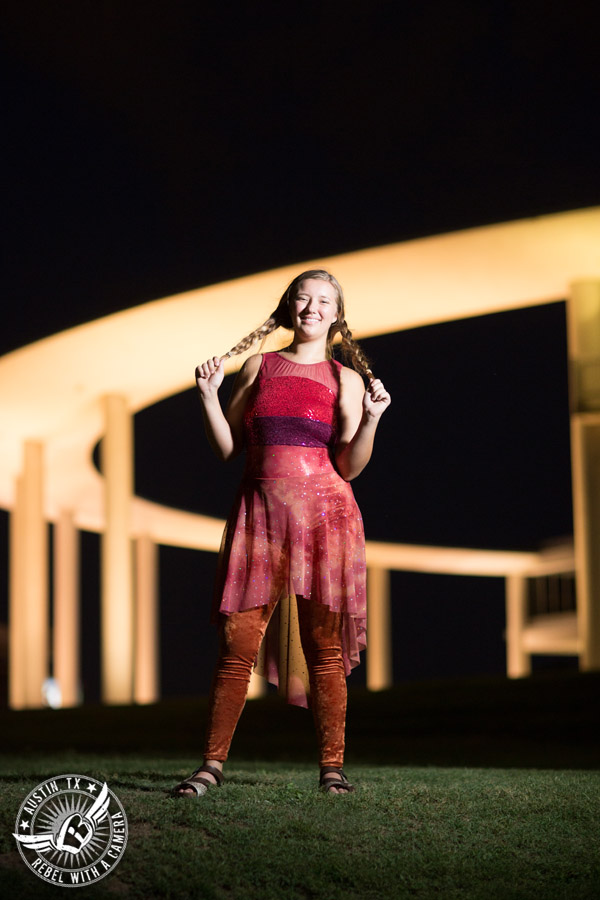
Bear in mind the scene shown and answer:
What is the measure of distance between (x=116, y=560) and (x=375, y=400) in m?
19.5

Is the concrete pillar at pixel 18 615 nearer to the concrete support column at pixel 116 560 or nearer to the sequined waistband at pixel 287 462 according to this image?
the concrete support column at pixel 116 560

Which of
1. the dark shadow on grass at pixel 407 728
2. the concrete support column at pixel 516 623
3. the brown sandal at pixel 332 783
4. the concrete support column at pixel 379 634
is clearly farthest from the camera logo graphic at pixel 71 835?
the concrete support column at pixel 516 623

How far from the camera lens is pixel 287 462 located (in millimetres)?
4977

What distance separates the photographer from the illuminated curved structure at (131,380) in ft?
56.3

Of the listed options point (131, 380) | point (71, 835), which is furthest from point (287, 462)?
point (131, 380)

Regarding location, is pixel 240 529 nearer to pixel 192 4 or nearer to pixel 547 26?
pixel 547 26

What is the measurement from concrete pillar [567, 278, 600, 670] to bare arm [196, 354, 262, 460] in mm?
13388

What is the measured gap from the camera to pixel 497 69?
17203 mm

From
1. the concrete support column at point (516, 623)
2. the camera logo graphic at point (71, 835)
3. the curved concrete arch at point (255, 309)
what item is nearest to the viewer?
the camera logo graphic at point (71, 835)

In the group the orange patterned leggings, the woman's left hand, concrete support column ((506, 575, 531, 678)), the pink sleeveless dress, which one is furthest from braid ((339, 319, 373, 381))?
concrete support column ((506, 575, 531, 678))

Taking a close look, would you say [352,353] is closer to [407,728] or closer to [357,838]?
[357,838]

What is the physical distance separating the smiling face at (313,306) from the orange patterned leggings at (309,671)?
1.23 meters

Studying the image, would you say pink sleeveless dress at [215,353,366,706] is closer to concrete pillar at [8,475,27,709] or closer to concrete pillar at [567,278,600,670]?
concrete pillar at [567,278,600,670]

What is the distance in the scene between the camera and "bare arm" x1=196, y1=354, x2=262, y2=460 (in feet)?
16.2
